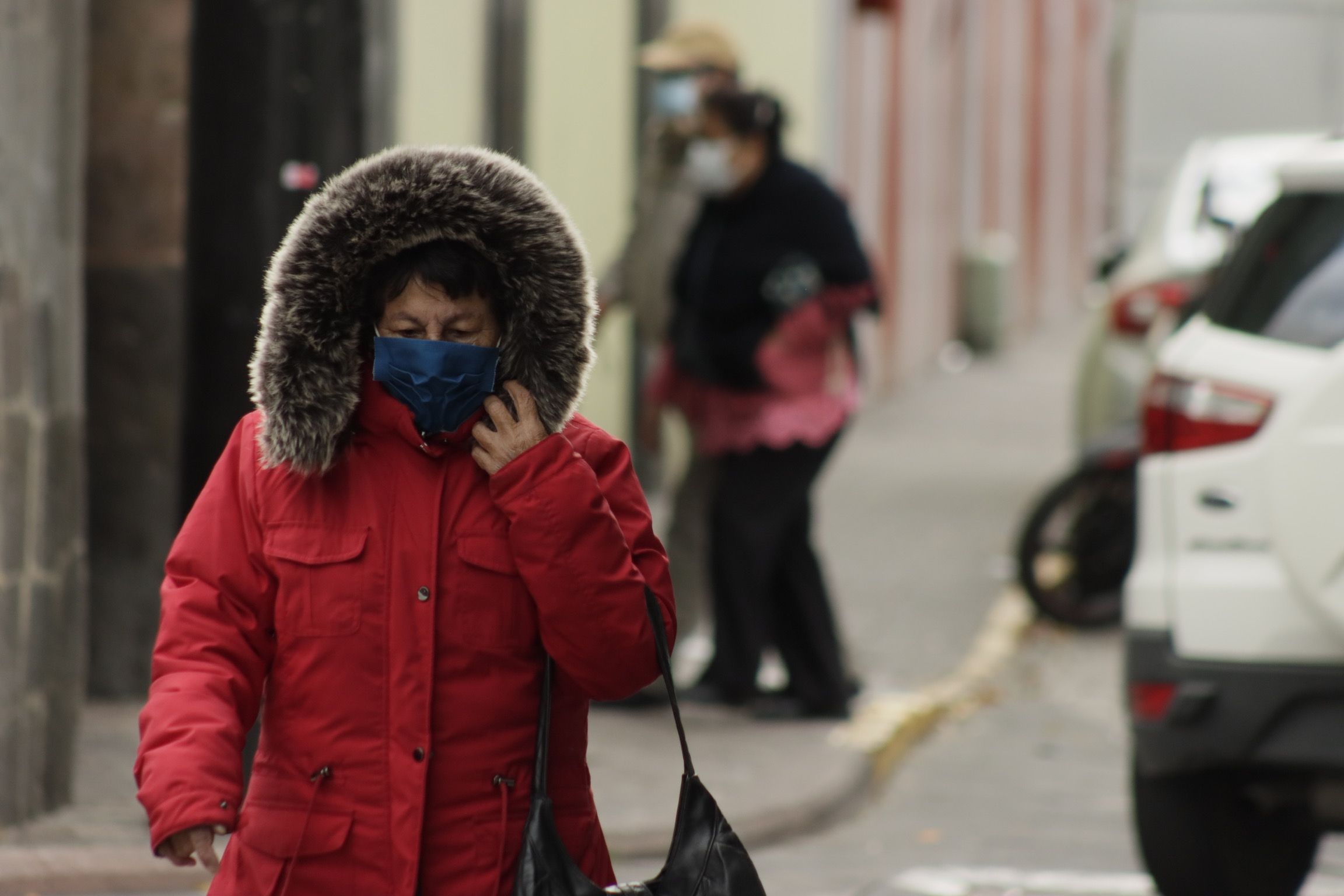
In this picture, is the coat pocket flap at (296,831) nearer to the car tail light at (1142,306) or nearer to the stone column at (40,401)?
the stone column at (40,401)

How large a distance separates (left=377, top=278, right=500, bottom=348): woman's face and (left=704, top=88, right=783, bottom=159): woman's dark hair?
4.22 m

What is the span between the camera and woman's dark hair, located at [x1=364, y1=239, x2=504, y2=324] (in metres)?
3.07

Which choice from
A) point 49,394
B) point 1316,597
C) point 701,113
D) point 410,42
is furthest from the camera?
point 410,42

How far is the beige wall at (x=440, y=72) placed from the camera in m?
9.02

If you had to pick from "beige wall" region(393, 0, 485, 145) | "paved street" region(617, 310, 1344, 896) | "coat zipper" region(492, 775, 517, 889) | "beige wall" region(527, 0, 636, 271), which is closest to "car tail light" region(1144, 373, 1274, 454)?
"paved street" region(617, 310, 1344, 896)

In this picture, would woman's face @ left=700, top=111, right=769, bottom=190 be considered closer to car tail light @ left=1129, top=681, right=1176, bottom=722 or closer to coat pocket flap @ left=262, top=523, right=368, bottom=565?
car tail light @ left=1129, top=681, right=1176, bottom=722

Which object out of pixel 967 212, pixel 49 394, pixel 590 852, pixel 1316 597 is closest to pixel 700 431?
pixel 49 394

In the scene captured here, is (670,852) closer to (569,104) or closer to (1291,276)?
(1291,276)

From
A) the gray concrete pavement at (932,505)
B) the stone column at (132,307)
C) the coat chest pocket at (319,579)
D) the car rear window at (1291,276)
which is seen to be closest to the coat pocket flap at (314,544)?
the coat chest pocket at (319,579)

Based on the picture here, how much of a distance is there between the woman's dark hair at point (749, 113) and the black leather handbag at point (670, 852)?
434 centimetres

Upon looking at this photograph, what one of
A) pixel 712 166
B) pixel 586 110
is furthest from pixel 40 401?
pixel 586 110

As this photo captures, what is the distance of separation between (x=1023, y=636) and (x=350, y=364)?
6.63 m

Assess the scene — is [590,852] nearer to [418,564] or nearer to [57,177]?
[418,564]

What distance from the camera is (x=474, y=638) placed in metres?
2.96
